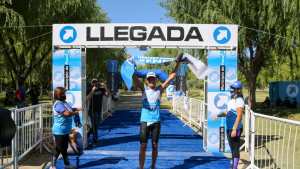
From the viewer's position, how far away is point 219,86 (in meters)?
12.4

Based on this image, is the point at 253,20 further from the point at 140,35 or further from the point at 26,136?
the point at 26,136

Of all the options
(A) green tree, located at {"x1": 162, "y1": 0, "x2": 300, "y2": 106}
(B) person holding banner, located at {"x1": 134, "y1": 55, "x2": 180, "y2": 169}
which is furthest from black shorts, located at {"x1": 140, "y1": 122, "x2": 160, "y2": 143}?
(A) green tree, located at {"x1": 162, "y1": 0, "x2": 300, "y2": 106}

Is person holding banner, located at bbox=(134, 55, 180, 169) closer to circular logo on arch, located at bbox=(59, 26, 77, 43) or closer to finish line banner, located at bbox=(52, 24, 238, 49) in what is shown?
finish line banner, located at bbox=(52, 24, 238, 49)

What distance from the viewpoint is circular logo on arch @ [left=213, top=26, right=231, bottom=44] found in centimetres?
1223

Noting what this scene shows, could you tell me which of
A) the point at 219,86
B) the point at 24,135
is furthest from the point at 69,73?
the point at 219,86

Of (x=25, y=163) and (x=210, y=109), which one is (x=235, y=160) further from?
(x=25, y=163)

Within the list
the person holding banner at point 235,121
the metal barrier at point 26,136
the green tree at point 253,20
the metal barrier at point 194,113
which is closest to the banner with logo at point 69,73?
the metal barrier at point 26,136

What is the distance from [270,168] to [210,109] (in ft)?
10.2

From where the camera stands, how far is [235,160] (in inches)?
355

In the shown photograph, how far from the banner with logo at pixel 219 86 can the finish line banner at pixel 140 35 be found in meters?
0.29

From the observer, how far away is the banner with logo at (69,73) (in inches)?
487

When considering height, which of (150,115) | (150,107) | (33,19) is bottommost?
(150,115)

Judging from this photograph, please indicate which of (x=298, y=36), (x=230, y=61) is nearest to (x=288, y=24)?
(x=298, y=36)

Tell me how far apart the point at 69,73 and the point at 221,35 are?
3.93m
